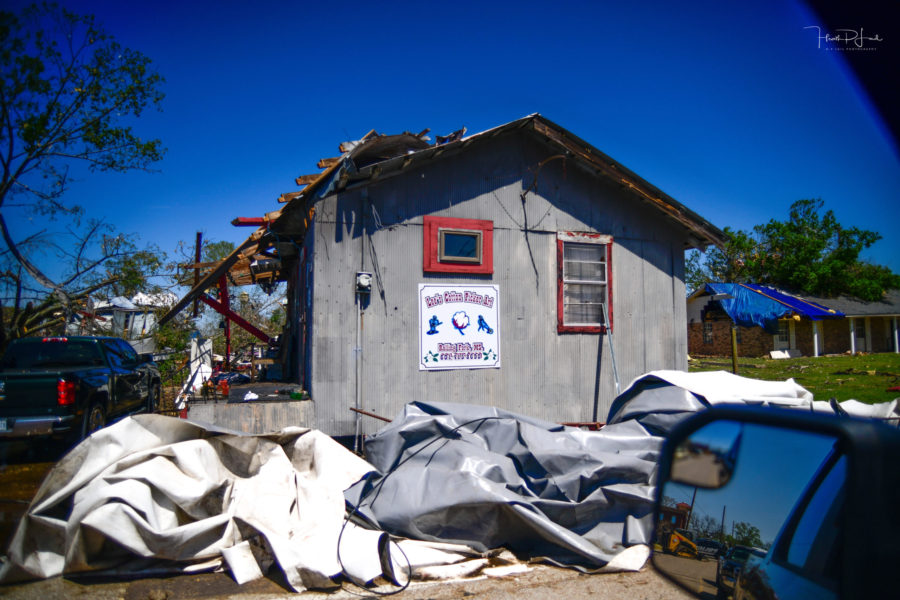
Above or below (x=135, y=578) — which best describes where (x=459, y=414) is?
above

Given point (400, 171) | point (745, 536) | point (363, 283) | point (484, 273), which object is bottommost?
point (745, 536)

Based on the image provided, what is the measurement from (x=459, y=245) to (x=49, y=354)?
8007mm

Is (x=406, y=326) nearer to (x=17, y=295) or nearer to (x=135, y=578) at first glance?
(x=135, y=578)

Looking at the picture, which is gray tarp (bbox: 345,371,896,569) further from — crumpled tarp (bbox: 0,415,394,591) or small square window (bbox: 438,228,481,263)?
small square window (bbox: 438,228,481,263)

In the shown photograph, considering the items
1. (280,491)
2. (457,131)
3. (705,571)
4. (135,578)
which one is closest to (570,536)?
(280,491)

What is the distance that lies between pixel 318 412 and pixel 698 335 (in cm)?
3828

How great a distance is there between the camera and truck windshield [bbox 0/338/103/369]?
9.20 m

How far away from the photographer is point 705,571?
163 centimetres

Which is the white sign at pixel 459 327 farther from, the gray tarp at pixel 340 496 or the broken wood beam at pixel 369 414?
the gray tarp at pixel 340 496

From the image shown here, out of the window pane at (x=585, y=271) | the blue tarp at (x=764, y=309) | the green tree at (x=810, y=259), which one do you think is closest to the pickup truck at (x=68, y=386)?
the window pane at (x=585, y=271)

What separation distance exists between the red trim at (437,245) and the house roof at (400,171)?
1001 mm

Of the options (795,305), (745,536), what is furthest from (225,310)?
(795,305)

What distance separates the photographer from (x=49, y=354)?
Result: 373 inches

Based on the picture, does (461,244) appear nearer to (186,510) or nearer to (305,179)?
(305,179)
